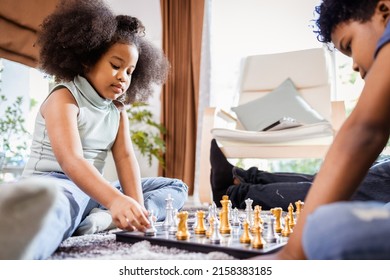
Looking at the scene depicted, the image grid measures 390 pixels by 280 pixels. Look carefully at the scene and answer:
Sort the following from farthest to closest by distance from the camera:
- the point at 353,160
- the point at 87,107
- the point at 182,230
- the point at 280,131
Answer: the point at 280,131, the point at 87,107, the point at 182,230, the point at 353,160

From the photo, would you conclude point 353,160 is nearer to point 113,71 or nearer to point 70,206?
point 70,206

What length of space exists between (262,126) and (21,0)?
1.68m

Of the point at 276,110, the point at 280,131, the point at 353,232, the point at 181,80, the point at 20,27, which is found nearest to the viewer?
the point at 353,232

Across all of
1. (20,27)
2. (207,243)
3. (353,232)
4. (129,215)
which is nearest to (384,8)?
(353,232)

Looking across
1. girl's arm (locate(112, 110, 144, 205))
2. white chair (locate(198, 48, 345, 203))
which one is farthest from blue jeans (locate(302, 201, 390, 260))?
white chair (locate(198, 48, 345, 203))

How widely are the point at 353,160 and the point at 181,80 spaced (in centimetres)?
330

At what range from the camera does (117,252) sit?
32.2 inches

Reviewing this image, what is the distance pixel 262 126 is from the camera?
9.29 ft

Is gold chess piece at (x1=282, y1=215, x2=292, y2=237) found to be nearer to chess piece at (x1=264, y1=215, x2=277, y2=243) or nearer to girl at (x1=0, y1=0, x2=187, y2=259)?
chess piece at (x1=264, y1=215, x2=277, y2=243)

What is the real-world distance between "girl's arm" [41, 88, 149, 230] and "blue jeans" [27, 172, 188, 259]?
6 centimetres

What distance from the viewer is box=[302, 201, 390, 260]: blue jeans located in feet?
1.34

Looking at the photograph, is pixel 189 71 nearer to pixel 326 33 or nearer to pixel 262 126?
pixel 262 126

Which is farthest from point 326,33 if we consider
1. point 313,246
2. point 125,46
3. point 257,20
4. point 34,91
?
point 257,20

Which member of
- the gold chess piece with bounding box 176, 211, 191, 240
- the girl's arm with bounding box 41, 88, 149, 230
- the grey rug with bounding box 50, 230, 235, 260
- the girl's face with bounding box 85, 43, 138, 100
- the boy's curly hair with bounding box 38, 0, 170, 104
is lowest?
the grey rug with bounding box 50, 230, 235, 260
